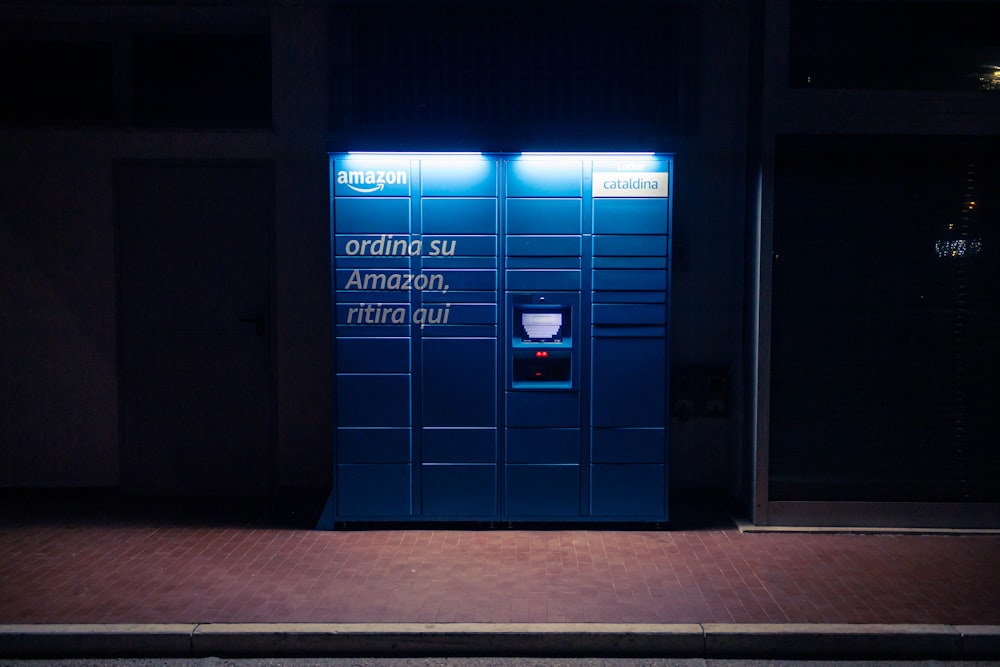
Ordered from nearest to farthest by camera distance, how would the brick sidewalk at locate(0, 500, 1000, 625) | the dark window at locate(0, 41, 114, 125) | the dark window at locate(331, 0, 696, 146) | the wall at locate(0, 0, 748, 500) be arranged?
the brick sidewalk at locate(0, 500, 1000, 625) → the dark window at locate(331, 0, 696, 146) → the wall at locate(0, 0, 748, 500) → the dark window at locate(0, 41, 114, 125)

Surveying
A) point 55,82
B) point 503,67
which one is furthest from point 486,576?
point 55,82

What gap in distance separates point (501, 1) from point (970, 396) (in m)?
4.89

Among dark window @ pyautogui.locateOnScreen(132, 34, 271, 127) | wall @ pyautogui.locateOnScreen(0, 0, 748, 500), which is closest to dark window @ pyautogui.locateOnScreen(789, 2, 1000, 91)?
wall @ pyautogui.locateOnScreen(0, 0, 748, 500)

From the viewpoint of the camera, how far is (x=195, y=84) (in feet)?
24.5

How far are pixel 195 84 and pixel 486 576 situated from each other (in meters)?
5.17

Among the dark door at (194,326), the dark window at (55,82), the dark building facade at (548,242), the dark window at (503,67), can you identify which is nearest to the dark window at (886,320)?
the dark building facade at (548,242)

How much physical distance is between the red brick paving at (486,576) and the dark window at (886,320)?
24.1 inches

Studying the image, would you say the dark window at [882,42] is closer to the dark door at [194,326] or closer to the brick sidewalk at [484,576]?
the brick sidewalk at [484,576]

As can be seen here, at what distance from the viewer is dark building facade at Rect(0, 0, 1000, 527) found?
6.31 m

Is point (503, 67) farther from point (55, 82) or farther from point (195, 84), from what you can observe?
point (55, 82)

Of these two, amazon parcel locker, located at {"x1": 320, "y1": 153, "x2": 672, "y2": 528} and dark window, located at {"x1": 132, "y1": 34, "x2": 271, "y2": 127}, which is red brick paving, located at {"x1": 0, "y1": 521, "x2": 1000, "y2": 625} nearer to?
amazon parcel locker, located at {"x1": 320, "y1": 153, "x2": 672, "y2": 528}

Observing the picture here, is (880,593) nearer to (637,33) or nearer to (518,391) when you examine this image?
(518,391)

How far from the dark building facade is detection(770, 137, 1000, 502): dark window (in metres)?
0.02

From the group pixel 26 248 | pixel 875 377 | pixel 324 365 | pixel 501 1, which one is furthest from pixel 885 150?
pixel 26 248
